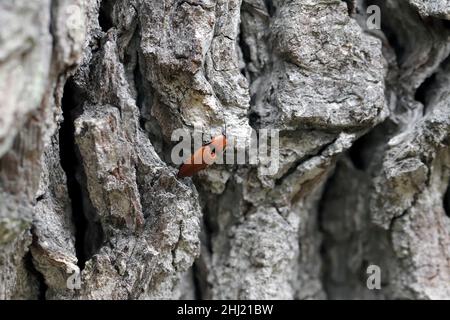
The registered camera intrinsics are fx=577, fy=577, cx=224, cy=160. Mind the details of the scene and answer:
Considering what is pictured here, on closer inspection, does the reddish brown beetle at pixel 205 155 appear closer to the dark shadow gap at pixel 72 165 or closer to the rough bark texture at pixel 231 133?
the rough bark texture at pixel 231 133

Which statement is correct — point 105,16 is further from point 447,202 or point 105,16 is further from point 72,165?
point 447,202

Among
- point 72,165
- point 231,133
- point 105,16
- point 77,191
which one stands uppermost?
point 105,16

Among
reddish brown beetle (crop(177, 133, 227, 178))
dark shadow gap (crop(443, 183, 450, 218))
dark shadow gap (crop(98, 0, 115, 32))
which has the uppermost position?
dark shadow gap (crop(98, 0, 115, 32))

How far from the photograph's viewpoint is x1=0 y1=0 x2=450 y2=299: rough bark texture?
235 cm

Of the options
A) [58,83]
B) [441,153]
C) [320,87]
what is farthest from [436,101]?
[58,83]

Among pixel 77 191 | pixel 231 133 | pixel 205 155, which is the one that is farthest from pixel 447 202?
pixel 77 191

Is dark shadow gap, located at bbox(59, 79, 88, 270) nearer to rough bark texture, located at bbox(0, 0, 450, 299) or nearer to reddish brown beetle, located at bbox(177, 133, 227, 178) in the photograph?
rough bark texture, located at bbox(0, 0, 450, 299)

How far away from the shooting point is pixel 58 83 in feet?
6.52

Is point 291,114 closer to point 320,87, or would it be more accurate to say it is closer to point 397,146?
point 320,87

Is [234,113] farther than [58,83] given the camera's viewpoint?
Yes

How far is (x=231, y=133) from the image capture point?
247cm

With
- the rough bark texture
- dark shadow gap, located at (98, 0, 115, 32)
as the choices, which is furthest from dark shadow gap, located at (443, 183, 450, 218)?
dark shadow gap, located at (98, 0, 115, 32)

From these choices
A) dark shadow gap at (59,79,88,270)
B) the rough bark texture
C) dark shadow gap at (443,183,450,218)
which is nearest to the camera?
the rough bark texture
